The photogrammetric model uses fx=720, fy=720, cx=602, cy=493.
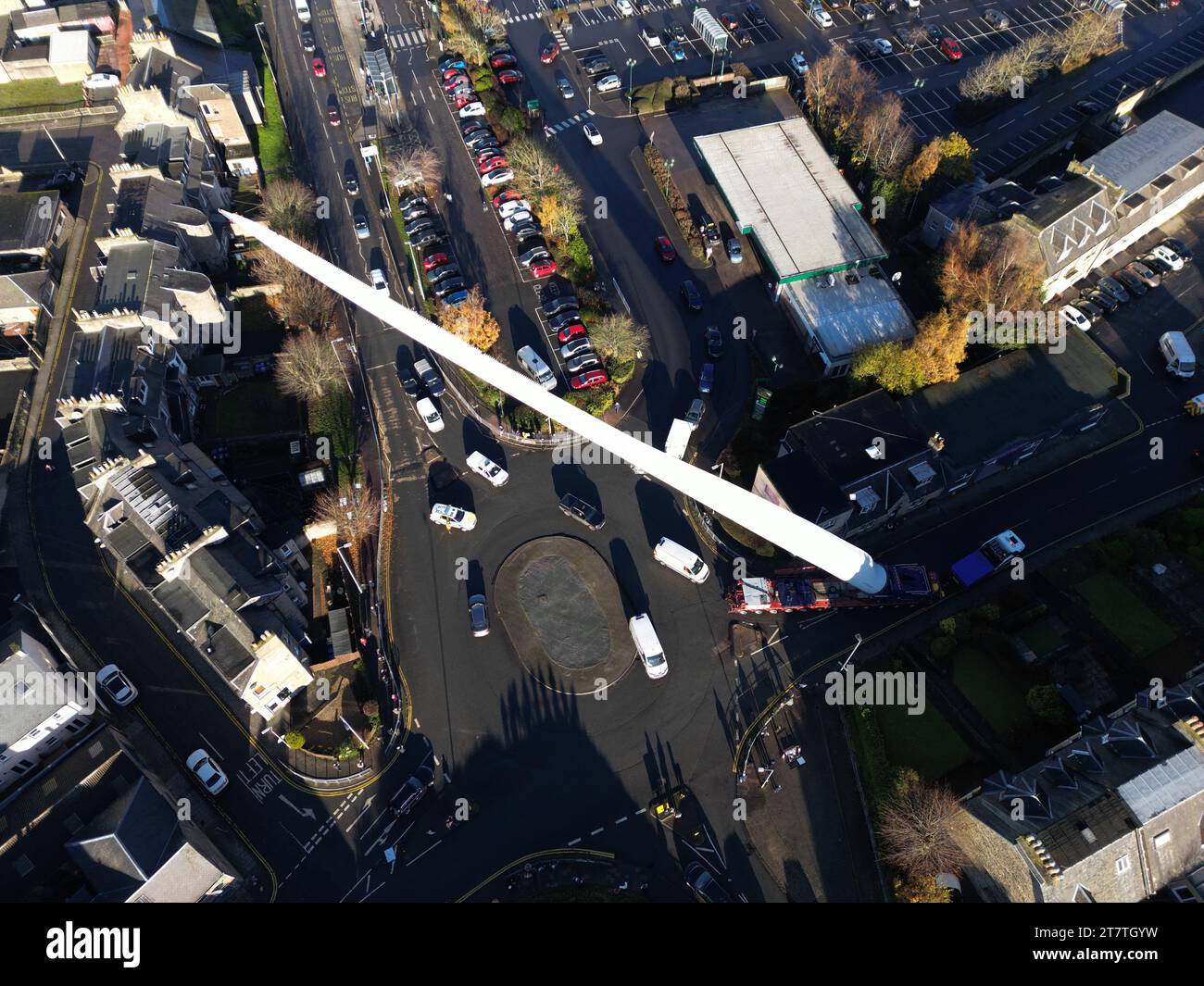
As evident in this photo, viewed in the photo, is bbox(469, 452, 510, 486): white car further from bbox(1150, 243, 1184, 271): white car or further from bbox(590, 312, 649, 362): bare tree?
bbox(1150, 243, 1184, 271): white car

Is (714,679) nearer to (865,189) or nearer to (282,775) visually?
(282,775)

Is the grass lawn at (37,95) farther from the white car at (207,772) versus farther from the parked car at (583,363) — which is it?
the white car at (207,772)

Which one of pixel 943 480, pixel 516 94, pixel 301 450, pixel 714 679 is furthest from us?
pixel 516 94

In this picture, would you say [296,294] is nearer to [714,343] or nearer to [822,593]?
[714,343]

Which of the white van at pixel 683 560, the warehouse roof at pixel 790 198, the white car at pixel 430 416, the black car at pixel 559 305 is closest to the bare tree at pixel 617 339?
the black car at pixel 559 305

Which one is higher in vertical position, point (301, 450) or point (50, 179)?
point (50, 179)

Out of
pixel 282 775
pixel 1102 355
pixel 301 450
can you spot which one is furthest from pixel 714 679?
pixel 1102 355

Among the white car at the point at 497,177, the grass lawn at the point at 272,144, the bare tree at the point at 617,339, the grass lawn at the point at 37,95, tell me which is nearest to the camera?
the bare tree at the point at 617,339

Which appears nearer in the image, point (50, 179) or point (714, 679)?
point (714, 679)
